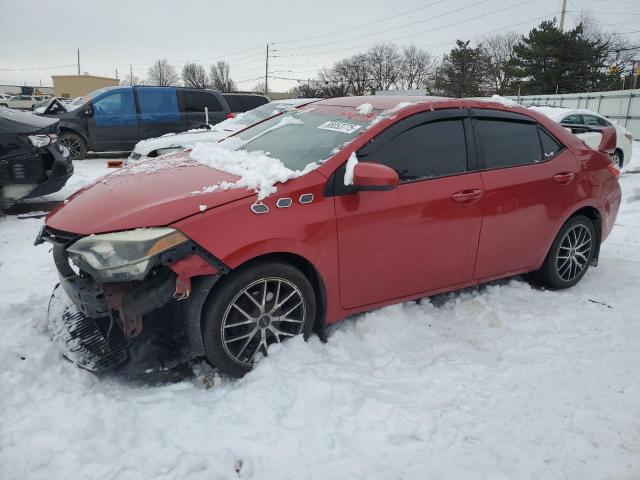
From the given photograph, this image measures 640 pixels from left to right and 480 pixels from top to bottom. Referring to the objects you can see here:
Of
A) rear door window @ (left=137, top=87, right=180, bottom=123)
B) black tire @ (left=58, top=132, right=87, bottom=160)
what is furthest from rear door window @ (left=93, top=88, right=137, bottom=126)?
black tire @ (left=58, top=132, right=87, bottom=160)

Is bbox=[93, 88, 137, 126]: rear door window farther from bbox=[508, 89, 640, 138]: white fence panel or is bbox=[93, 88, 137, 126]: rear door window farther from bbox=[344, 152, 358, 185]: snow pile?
bbox=[508, 89, 640, 138]: white fence panel

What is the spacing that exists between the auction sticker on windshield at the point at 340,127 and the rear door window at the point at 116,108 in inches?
404

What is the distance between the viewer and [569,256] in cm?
451

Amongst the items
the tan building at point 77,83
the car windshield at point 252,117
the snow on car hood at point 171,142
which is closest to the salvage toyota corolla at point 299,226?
the snow on car hood at point 171,142

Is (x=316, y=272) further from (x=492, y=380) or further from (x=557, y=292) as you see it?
(x=557, y=292)

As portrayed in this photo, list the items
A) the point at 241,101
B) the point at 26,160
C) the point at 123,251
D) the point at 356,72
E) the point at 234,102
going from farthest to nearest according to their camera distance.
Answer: the point at 356,72 → the point at 241,101 → the point at 234,102 → the point at 26,160 → the point at 123,251

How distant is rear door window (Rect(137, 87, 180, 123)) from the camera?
1280 centimetres

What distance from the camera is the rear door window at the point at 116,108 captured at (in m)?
12.2

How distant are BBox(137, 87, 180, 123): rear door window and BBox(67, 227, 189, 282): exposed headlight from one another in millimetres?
11090

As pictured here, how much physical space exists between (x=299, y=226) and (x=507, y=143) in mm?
2054

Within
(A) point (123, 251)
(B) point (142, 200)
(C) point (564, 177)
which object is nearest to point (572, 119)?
(C) point (564, 177)

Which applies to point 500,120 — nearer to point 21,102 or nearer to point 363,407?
point 363,407

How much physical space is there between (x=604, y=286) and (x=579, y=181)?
3.52 ft

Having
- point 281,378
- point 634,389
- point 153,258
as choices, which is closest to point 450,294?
point 634,389
